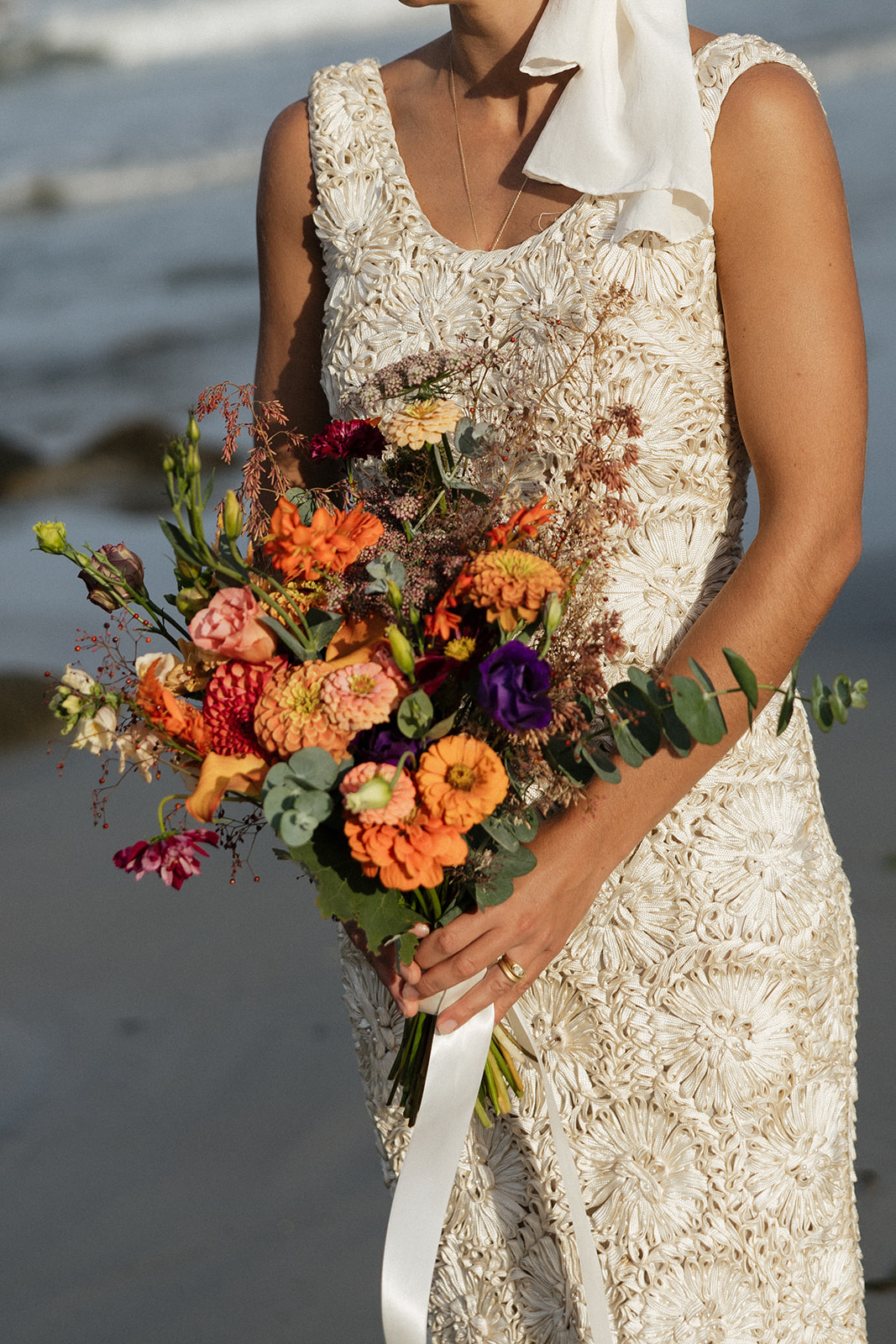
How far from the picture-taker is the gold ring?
1716 millimetres

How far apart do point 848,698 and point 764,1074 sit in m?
0.72

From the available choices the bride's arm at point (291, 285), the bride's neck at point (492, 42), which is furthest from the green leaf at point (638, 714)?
the bride's neck at point (492, 42)

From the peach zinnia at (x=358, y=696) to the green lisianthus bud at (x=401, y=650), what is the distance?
23mm

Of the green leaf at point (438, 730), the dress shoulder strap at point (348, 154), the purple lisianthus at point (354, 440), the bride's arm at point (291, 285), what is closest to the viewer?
the green leaf at point (438, 730)

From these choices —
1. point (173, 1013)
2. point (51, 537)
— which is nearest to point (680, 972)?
point (51, 537)

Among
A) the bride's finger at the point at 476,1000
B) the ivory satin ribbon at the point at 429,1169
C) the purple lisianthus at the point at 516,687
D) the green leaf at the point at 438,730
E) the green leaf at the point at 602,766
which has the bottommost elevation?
the ivory satin ribbon at the point at 429,1169

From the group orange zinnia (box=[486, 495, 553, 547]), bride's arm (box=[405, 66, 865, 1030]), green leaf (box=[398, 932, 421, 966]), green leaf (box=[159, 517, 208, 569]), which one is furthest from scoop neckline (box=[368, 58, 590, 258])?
green leaf (box=[398, 932, 421, 966])

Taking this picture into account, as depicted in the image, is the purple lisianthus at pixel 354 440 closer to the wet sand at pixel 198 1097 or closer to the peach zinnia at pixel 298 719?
the peach zinnia at pixel 298 719

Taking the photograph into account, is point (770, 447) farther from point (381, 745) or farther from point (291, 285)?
point (291, 285)

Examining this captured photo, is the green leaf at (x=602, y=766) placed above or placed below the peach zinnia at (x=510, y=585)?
below

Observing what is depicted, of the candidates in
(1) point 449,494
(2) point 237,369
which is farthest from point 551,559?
(2) point 237,369

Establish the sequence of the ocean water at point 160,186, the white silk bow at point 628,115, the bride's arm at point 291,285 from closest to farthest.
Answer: the white silk bow at point 628,115 → the bride's arm at point 291,285 → the ocean water at point 160,186

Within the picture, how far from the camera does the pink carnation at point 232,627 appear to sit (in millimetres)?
1402

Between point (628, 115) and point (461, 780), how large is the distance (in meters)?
1.04
